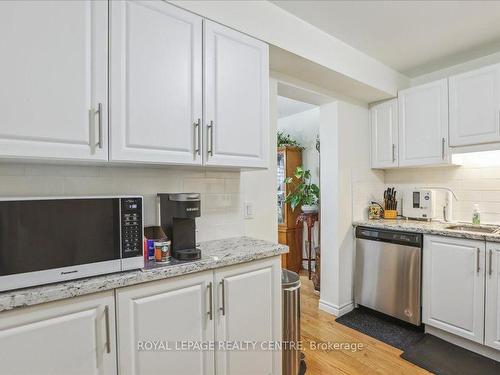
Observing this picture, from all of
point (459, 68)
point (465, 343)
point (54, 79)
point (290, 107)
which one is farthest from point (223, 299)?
point (290, 107)

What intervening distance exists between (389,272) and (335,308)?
0.65 meters

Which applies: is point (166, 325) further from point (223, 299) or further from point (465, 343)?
point (465, 343)

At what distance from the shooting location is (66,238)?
1.11 metres

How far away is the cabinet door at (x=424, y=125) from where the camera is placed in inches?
101

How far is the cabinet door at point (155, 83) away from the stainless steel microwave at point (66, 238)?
26 centimetres

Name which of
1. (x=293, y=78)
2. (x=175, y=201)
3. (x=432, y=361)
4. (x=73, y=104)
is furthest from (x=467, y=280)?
(x=73, y=104)

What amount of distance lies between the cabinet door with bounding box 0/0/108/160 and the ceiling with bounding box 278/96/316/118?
301 centimetres

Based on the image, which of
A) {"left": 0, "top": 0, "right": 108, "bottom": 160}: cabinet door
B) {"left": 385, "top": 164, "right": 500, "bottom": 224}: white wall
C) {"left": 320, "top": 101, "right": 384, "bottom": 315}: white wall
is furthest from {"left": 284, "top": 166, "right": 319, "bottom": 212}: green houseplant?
{"left": 0, "top": 0, "right": 108, "bottom": 160}: cabinet door

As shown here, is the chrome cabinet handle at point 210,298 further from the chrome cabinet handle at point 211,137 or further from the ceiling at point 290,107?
the ceiling at point 290,107

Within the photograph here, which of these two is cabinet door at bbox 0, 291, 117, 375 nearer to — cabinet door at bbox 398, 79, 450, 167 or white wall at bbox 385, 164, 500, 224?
cabinet door at bbox 398, 79, 450, 167

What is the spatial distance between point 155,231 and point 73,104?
2.34ft

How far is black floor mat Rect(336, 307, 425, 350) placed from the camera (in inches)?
93.4


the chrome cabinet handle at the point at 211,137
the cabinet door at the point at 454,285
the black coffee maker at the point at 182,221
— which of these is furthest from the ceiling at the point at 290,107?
the black coffee maker at the point at 182,221

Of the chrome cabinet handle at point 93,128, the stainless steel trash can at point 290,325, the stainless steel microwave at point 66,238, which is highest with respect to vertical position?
the chrome cabinet handle at point 93,128
